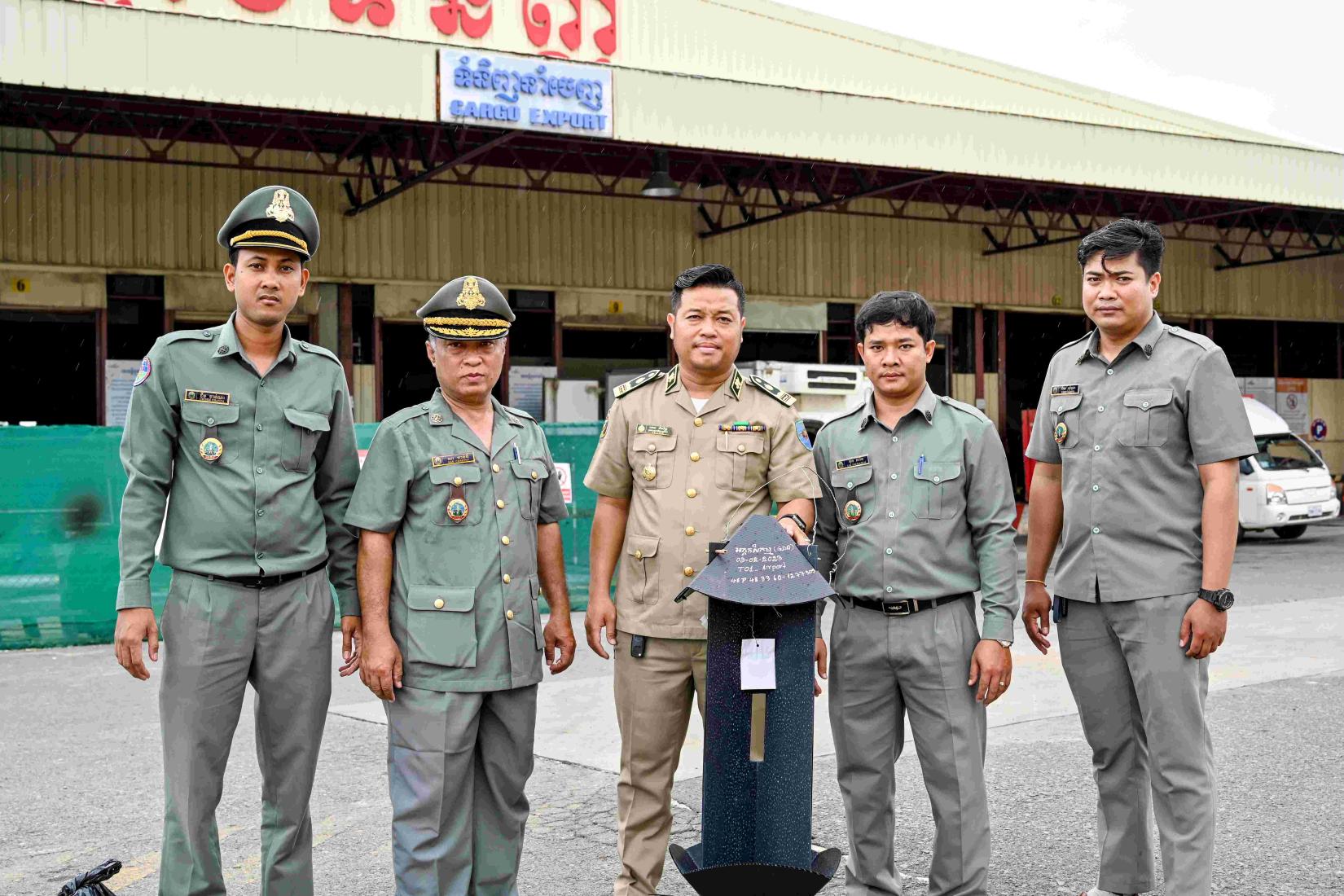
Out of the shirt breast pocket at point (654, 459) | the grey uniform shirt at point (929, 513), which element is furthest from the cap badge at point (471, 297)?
the grey uniform shirt at point (929, 513)

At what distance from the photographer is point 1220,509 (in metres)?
3.98

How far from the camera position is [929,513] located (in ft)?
13.7

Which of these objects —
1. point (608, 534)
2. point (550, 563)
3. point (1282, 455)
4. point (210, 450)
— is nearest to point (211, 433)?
point (210, 450)

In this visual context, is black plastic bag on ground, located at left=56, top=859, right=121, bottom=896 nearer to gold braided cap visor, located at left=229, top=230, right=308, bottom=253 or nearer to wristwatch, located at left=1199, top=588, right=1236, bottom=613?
gold braided cap visor, located at left=229, top=230, right=308, bottom=253

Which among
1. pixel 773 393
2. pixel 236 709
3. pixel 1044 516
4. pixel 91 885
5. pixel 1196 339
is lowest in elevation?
pixel 91 885

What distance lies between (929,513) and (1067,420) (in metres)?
0.58

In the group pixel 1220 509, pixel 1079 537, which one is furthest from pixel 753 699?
pixel 1220 509

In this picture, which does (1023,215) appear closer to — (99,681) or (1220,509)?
(99,681)

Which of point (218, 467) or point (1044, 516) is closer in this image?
point (218, 467)

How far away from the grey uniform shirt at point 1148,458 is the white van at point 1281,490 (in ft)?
49.2

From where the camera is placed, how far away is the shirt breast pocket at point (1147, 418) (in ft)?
13.4

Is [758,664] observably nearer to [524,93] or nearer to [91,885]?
[91,885]

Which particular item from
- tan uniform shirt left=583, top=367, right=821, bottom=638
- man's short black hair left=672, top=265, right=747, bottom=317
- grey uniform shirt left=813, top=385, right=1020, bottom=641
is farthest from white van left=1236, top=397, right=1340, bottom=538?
man's short black hair left=672, top=265, right=747, bottom=317

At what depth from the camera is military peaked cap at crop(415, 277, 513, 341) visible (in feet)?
13.4
